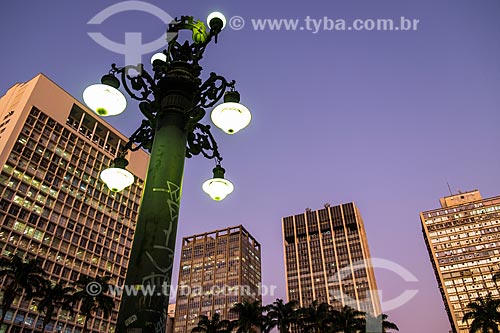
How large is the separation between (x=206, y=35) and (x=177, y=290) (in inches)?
6120

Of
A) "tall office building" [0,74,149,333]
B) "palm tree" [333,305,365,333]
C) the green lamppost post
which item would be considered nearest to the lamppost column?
the green lamppost post

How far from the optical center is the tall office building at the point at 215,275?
137m

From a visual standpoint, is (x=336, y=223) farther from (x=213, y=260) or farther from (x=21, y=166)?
(x=21, y=166)

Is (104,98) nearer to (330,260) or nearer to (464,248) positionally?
(464,248)

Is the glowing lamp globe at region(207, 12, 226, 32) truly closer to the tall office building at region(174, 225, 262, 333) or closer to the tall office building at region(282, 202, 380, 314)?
the tall office building at region(174, 225, 262, 333)

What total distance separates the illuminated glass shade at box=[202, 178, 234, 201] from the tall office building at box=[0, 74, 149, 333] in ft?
227

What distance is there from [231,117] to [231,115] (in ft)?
0.10

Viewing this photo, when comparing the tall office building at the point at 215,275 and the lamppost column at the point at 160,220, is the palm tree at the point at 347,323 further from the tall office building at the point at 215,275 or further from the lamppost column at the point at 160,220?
the tall office building at the point at 215,275

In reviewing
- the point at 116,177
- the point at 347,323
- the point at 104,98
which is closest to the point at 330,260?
the point at 347,323

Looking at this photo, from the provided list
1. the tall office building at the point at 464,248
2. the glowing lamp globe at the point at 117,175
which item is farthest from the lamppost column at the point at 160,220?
the tall office building at the point at 464,248

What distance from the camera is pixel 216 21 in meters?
5.98

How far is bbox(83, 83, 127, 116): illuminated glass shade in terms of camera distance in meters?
5.17

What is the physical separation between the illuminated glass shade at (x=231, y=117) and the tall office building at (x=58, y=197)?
230 feet

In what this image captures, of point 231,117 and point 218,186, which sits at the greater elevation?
→ point 231,117
